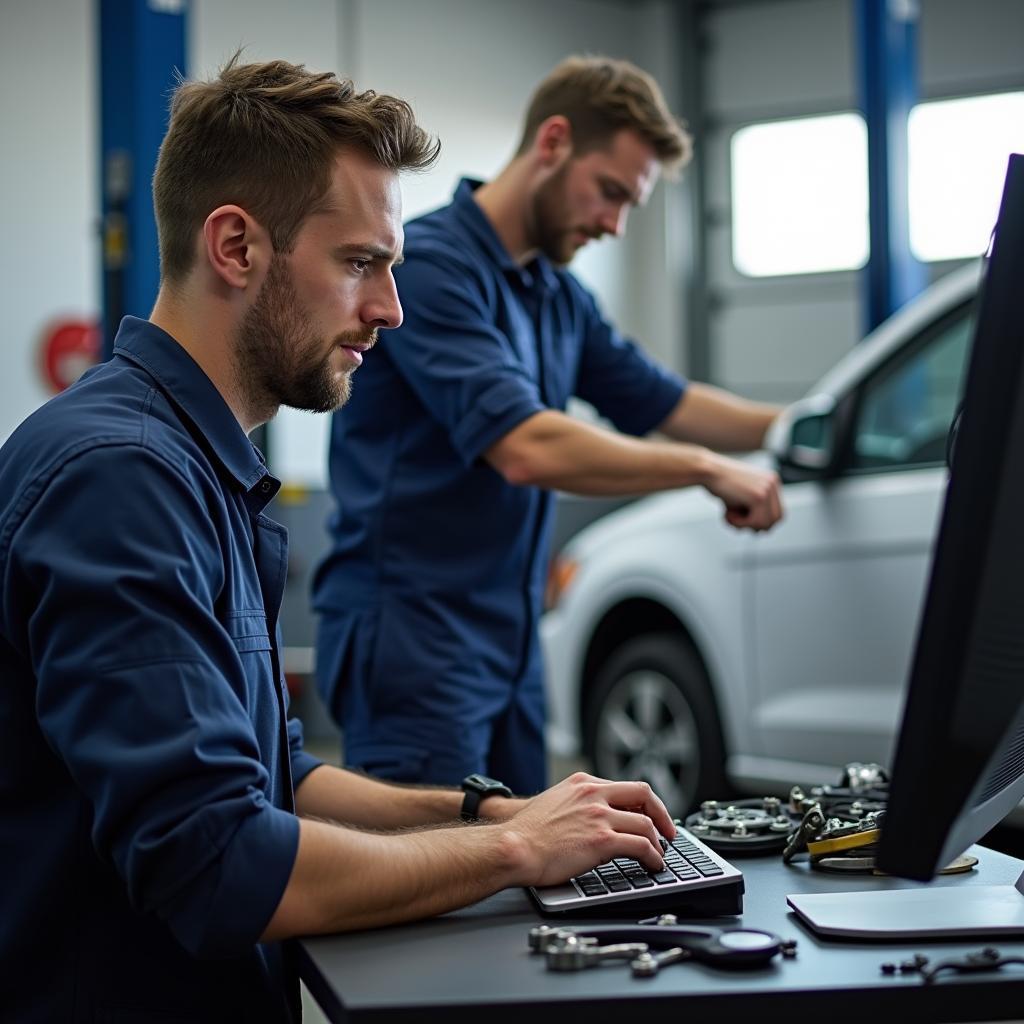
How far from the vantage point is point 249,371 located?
4.85 feet

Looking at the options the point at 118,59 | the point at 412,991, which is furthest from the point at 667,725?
the point at 412,991

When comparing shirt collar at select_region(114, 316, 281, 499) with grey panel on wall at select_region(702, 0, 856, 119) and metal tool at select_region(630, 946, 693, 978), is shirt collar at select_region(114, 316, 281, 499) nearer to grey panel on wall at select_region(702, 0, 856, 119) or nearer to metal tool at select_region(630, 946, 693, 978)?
metal tool at select_region(630, 946, 693, 978)

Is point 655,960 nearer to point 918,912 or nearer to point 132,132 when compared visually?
point 918,912

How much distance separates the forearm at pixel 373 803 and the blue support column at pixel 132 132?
8.66 ft

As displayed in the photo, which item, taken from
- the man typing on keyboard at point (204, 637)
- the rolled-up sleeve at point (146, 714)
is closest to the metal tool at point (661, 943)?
the man typing on keyboard at point (204, 637)

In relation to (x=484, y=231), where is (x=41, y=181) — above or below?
above

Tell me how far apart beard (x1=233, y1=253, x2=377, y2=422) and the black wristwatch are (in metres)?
0.44

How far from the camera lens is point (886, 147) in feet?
15.8

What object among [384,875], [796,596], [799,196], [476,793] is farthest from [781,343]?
[384,875]

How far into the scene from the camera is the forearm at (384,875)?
120 centimetres

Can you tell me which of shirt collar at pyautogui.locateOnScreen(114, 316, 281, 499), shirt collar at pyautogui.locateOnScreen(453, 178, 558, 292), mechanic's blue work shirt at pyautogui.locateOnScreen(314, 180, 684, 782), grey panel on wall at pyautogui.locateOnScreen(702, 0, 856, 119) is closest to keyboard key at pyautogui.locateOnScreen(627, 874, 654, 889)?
shirt collar at pyautogui.locateOnScreen(114, 316, 281, 499)

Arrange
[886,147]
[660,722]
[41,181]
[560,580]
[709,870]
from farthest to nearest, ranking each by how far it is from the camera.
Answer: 1. [41,181]
2. [560,580]
3. [886,147]
4. [660,722]
5. [709,870]

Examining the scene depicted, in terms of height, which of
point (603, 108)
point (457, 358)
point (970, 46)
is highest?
point (970, 46)

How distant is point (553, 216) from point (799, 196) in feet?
23.7
